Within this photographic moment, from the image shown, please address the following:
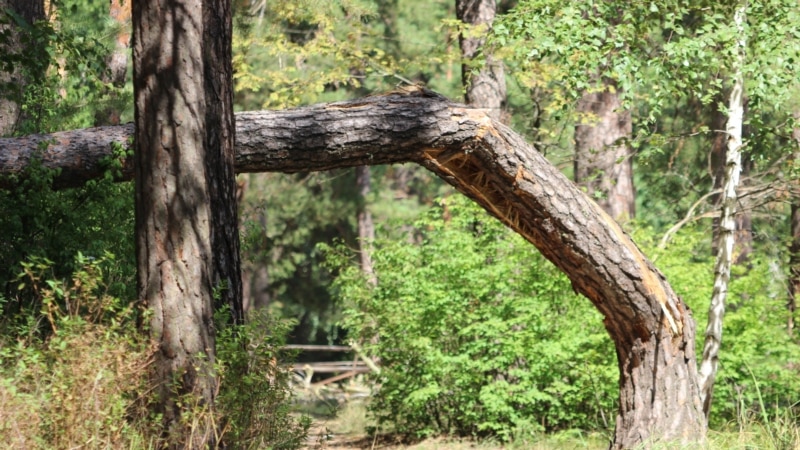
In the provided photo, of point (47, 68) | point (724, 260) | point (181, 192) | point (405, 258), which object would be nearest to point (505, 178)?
point (724, 260)

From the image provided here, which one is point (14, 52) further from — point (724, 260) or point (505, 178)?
point (724, 260)

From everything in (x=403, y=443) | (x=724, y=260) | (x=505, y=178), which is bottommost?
(x=403, y=443)

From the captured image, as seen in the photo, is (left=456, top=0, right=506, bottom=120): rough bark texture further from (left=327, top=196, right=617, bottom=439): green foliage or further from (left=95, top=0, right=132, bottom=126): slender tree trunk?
(left=95, top=0, right=132, bottom=126): slender tree trunk

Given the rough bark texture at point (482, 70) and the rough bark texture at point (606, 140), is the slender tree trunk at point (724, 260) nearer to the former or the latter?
the rough bark texture at point (482, 70)

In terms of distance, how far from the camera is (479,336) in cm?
1209

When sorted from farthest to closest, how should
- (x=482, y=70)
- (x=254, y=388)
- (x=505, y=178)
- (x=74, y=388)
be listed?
1. (x=482, y=70)
2. (x=505, y=178)
3. (x=254, y=388)
4. (x=74, y=388)

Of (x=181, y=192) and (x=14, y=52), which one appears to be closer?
(x=181, y=192)

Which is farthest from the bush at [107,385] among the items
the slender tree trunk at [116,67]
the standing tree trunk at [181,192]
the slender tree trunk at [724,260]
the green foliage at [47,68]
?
the slender tree trunk at [116,67]

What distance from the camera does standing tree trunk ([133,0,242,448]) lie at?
5.79m

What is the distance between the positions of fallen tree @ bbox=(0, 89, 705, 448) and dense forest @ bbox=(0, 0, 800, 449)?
2 centimetres

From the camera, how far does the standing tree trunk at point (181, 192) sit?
579 cm

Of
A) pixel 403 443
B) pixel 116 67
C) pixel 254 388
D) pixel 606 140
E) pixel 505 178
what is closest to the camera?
pixel 254 388

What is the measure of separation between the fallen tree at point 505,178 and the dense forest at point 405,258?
0.02 m

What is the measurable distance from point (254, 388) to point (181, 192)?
120cm
